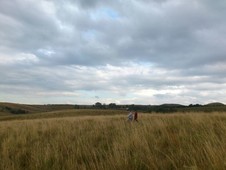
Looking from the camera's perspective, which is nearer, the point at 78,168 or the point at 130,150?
the point at 78,168

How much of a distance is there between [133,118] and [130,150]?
10.00 metres

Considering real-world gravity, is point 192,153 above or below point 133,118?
below

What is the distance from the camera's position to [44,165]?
6.05 m

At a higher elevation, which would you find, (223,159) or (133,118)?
(133,118)

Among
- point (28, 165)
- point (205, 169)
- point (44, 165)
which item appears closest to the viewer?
point (205, 169)

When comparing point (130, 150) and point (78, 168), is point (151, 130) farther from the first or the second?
point (78, 168)

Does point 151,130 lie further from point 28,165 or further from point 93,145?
point 28,165

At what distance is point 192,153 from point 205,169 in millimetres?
983

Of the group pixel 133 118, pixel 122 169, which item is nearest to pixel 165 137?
pixel 122 169

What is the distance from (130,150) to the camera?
20.5ft

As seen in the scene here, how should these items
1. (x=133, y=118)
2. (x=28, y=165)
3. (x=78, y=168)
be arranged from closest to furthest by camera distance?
(x=78, y=168), (x=28, y=165), (x=133, y=118)

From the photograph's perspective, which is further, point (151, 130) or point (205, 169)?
point (151, 130)

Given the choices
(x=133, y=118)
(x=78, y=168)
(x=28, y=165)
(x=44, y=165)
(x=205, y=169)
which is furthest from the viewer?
(x=133, y=118)

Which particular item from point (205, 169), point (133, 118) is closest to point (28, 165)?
point (205, 169)
